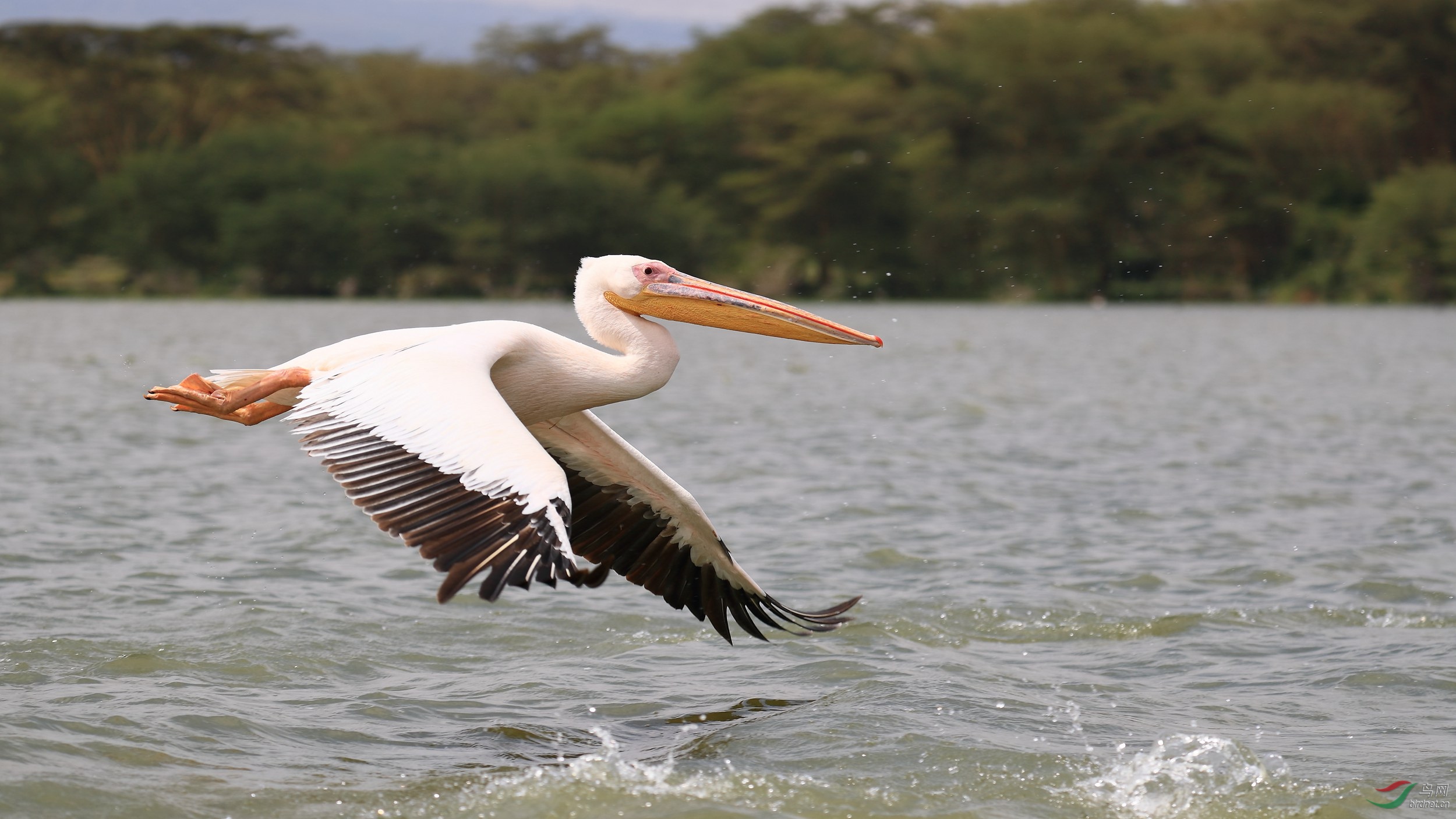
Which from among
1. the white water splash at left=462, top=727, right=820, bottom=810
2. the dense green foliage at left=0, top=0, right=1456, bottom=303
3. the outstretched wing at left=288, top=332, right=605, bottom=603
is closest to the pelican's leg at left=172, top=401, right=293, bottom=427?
the outstretched wing at left=288, top=332, right=605, bottom=603

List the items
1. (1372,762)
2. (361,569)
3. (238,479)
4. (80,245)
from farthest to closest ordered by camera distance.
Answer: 1. (80,245)
2. (238,479)
3. (361,569)
4. (1372,762)

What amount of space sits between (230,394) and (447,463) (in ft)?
3.51

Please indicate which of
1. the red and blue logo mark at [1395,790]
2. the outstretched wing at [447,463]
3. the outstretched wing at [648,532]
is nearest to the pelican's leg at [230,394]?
the outstretched wing at [447,463]

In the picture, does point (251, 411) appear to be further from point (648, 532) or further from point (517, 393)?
point (648, 532)

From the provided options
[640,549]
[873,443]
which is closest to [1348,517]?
[873,443]

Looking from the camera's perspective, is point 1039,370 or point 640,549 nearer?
point 640,549

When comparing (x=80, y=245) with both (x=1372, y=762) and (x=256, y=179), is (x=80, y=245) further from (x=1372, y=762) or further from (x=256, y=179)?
(x=1372, y=762)

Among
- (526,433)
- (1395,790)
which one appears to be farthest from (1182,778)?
(526,433)

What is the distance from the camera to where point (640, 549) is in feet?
19.2

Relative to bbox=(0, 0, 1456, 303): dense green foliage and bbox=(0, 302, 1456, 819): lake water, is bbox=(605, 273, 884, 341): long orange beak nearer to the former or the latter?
bbox=(0, 302, 1456, 819): lake water

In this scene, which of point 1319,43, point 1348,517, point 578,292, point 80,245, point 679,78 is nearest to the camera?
point 578,292

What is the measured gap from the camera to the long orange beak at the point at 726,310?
5.46m

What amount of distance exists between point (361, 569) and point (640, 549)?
2.40m

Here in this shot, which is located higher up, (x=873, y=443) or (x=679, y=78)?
(x=679, y=78)
